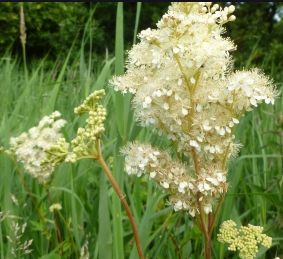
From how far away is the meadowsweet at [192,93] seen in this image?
109cm

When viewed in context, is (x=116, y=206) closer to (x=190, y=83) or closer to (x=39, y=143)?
(x=39, y=143)

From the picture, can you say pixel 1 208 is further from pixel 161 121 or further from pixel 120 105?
pixel 161 121

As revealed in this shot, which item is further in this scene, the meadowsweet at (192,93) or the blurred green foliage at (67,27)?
the blurred green foliage at (67,27)

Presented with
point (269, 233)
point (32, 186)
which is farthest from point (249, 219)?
point (32, 186)

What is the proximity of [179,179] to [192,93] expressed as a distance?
0.54 ft

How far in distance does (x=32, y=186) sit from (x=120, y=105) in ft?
2.15

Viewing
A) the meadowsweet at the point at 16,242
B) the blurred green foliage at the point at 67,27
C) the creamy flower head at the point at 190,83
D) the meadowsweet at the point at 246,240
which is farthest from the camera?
the blurred green foliage at the point at 67,27

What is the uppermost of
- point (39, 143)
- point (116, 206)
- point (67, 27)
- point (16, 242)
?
point (39, 143)

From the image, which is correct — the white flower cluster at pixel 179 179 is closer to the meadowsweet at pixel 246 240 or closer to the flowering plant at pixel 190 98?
the flowering plant at pixel 190 98

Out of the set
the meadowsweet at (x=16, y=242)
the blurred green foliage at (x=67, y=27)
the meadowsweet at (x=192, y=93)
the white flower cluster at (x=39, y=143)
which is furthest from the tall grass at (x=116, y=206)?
the blurred green foliage at (x=67, y=27)

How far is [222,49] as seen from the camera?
112 centimetres

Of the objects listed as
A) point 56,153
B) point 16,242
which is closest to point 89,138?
point 56,153

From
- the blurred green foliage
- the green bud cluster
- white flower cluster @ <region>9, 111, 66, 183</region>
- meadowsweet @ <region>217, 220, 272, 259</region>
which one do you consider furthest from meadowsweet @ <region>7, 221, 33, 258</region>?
the blurred green foliage

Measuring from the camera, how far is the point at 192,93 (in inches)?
43.5
